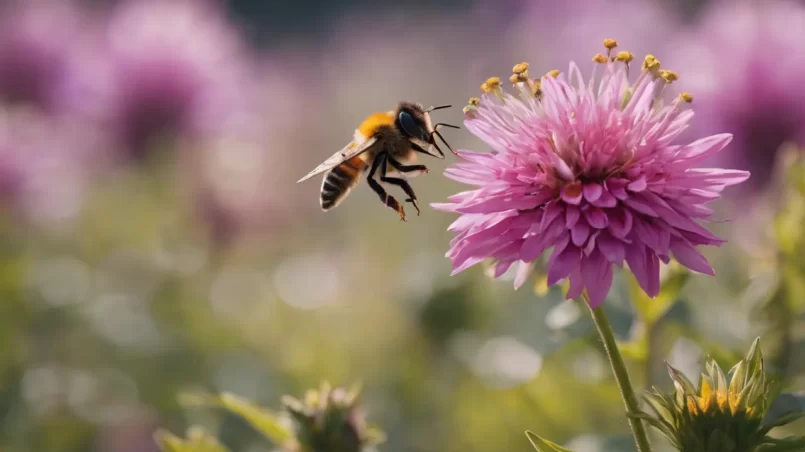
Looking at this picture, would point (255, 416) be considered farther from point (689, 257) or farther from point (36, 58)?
point (36, 58)

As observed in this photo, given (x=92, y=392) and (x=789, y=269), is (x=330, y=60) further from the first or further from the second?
(x=789, y=269)

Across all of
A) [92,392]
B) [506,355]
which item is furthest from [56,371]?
[506,355]

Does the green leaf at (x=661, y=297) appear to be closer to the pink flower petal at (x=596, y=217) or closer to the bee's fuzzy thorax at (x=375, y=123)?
the pink flower petal at (x=596, y=217)

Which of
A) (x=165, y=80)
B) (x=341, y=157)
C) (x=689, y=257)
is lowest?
(x=689, y=257)

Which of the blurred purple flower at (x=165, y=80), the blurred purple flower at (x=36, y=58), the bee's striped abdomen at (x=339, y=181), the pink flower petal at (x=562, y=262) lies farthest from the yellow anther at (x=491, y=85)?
the blurred purple flower at (x=36, y=58)

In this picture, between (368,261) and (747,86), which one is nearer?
(747,86)

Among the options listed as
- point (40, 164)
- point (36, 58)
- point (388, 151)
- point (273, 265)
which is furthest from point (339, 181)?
point (273, 265)
